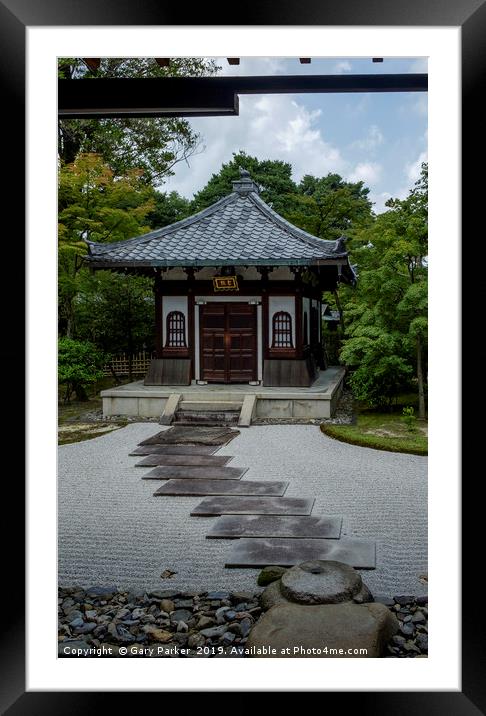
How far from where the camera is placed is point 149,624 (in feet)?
8.86

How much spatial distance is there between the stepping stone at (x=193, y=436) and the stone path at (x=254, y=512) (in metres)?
0.32

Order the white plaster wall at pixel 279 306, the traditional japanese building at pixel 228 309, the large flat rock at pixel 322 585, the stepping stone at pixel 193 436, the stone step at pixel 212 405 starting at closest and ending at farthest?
1. the large flat rock at pixel 322 585
2. the stepping stone at pixel 193 436
3. the stone step at pixel 212 405
4. the traditional japanese building at pixel 228 309
5. the white plaster wall at pixel 279 306

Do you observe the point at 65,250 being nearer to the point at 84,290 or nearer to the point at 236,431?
the point at 84,290

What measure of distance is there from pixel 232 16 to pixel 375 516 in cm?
353

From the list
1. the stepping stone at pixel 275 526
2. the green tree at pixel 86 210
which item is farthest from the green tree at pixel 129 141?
the stepping stone at pixel 275 526

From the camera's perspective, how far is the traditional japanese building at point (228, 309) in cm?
945

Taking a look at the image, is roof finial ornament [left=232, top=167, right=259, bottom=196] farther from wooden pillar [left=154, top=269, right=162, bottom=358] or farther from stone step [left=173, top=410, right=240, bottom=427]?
stone step [left=173, top=410, right=240, bottom=427]

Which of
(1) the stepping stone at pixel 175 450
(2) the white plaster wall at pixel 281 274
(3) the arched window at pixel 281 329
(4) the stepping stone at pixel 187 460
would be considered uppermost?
(2) the white plaster wall at pixel 281 274

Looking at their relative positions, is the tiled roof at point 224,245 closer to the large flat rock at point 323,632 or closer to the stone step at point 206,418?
the stone step at point 206,418

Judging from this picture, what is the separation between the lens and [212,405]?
28.1ft

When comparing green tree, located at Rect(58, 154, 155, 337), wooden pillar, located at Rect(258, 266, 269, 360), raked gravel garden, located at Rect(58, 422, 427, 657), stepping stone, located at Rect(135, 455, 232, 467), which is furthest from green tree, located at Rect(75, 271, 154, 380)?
stepping stone, located at Rect(135, 455, 232, 467)

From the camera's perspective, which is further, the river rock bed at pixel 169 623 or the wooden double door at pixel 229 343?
the wooden double door at pixel 229 343

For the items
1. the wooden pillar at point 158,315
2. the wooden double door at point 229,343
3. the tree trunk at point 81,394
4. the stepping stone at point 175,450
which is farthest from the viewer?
the tree trunk at point 81,394
